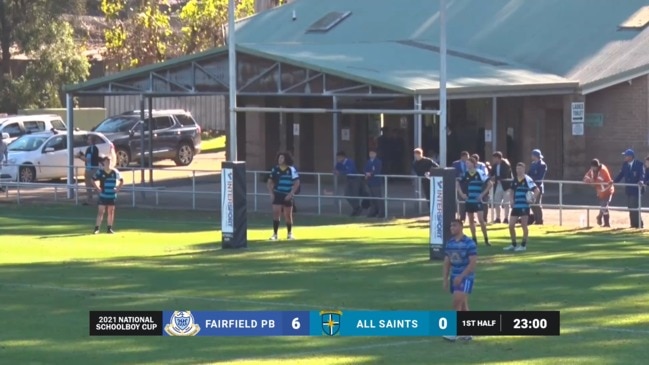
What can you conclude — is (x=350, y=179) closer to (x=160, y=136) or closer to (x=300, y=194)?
(x=300, y=194)

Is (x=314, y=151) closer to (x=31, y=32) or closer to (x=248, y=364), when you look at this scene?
(x=31, y=32)

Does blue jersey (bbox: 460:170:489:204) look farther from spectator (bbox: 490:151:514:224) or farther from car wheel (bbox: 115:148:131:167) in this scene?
car wheel (bbox: 115:148:131:167)

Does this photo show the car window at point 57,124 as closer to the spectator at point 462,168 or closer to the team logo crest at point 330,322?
the spectator at point 462,168

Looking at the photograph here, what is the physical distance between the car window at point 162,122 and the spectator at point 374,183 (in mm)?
18397

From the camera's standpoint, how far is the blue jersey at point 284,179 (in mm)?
28125

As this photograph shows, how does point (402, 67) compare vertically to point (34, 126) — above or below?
above

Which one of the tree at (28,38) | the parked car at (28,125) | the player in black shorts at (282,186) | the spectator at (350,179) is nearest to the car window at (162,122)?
the parked car at (28,125)

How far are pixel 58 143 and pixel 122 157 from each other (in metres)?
4.94

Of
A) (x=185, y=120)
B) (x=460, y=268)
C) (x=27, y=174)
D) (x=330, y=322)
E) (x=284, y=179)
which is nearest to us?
(x=460, y=268)

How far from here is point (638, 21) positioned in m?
41.3

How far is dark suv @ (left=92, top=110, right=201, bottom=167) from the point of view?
49219mm

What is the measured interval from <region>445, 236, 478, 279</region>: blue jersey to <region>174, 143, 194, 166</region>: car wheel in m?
35.8

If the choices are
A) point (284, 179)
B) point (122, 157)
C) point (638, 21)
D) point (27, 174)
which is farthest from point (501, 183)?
point (122, 157)
